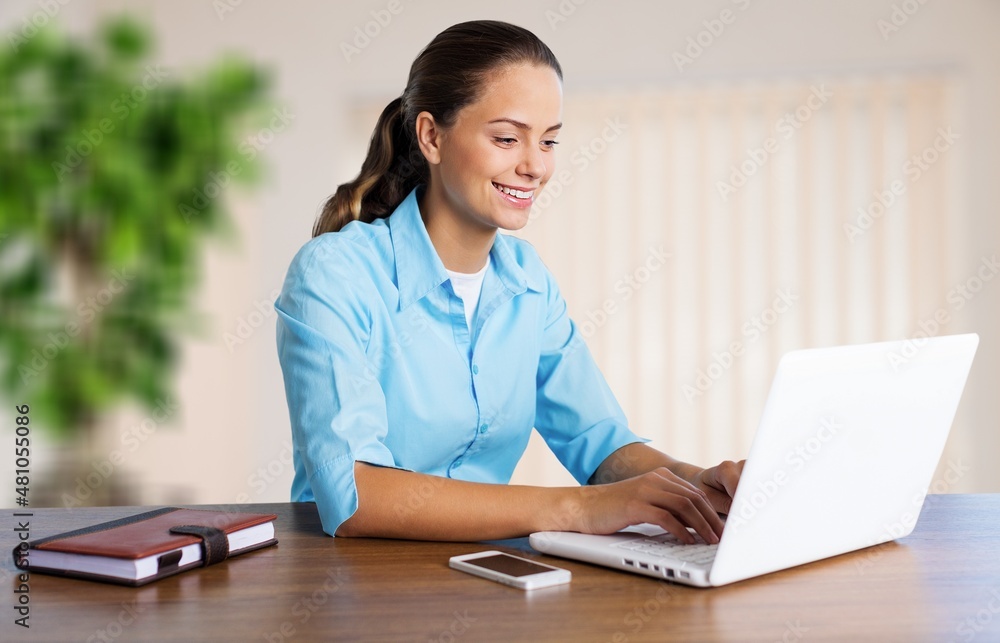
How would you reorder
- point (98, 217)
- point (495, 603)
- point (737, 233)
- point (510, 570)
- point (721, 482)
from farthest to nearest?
point (737, 233)
point (98, 217)
point (721, 482)
point (510, 570)
point (495, 603)

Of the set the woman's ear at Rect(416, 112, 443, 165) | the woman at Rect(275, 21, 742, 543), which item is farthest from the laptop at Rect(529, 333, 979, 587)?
the woman's ear at Rect(416, 112, 443, 165)

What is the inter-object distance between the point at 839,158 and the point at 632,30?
3.48 feet

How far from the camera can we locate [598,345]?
14.6ft

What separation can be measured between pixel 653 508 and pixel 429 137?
2.88 feet

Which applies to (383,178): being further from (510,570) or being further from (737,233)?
(737,233)

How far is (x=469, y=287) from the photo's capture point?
6.22 feet

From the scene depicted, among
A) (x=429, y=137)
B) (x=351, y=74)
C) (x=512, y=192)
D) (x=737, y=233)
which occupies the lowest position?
(x=512, y=192)

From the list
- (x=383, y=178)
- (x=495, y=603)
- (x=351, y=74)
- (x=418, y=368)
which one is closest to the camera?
(x=495, y=603)

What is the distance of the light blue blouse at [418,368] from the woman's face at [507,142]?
0.45ft

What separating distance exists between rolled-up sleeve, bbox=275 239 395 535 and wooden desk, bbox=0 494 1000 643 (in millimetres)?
119

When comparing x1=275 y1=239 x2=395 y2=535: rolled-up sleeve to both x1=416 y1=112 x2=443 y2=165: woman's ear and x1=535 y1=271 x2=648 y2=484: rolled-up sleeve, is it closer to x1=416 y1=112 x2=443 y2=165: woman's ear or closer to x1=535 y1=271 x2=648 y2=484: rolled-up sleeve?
x1=416 y1=112 x2=443 y2=165: woman's ear

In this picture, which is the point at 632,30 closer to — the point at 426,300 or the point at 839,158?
the point at 839,158

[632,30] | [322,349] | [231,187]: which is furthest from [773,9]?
[322,349]

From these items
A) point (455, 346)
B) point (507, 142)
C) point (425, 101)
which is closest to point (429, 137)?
point (425, 101)
